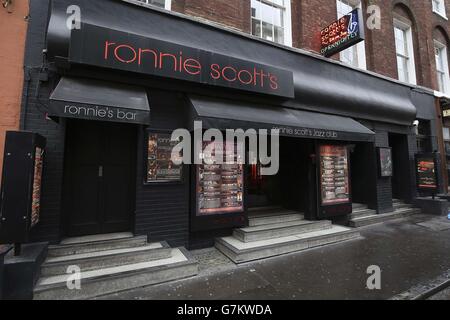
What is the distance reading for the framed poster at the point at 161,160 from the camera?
5045 millimetres

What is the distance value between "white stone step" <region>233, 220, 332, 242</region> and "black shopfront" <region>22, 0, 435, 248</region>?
357 mm

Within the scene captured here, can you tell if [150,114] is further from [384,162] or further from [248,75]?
[384,162]

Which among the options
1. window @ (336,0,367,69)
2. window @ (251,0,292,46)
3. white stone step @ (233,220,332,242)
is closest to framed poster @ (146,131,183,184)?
white stone step @ (233,220,332,242)

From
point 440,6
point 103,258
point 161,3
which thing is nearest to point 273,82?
point 161,3

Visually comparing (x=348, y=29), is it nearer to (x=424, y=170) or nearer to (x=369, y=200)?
(x=369, y=200)

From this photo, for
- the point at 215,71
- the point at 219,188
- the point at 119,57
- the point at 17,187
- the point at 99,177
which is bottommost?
the point at 219,188

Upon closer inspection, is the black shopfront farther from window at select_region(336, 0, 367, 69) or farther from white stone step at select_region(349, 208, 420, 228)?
window at select_region(336, 0, 367, 69)

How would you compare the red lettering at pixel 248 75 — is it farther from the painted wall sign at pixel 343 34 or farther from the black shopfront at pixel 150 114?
the painted wall sign at pixel 343 34

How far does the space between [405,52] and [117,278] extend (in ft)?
49.5

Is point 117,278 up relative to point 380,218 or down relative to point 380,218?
down

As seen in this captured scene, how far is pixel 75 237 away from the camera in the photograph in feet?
15.5

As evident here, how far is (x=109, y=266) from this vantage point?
408cm
